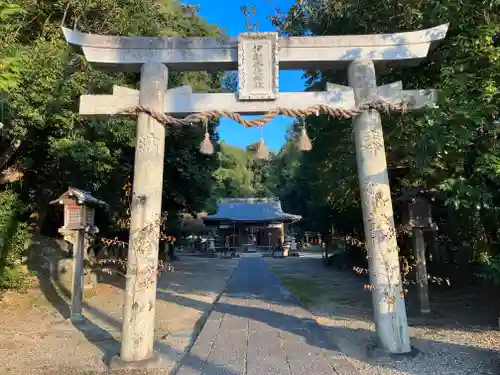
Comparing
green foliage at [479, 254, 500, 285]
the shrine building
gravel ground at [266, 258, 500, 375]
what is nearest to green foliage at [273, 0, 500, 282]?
green foliage at [479, 254, 500, 285]

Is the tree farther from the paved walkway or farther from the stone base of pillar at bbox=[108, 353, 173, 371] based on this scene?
the paved walkway

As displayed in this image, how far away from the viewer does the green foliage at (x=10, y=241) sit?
9.25m

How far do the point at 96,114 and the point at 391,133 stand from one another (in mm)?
4753

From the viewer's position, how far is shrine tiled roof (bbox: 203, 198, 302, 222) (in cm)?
3160

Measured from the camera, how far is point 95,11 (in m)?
9.80

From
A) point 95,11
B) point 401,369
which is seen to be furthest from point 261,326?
point 95,11

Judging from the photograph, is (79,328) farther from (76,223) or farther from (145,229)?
(145,229)

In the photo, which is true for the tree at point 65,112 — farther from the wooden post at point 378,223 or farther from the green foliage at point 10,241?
the wooden post at point 378,223

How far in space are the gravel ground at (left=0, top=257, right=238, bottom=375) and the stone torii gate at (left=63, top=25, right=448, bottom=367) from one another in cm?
173

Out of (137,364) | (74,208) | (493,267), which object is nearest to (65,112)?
(74,208)

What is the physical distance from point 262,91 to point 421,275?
5.12 metres

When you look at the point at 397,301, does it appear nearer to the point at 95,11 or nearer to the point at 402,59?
the point at 402,59

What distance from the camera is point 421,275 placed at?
8156mm

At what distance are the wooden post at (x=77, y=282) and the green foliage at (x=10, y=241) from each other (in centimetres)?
193
